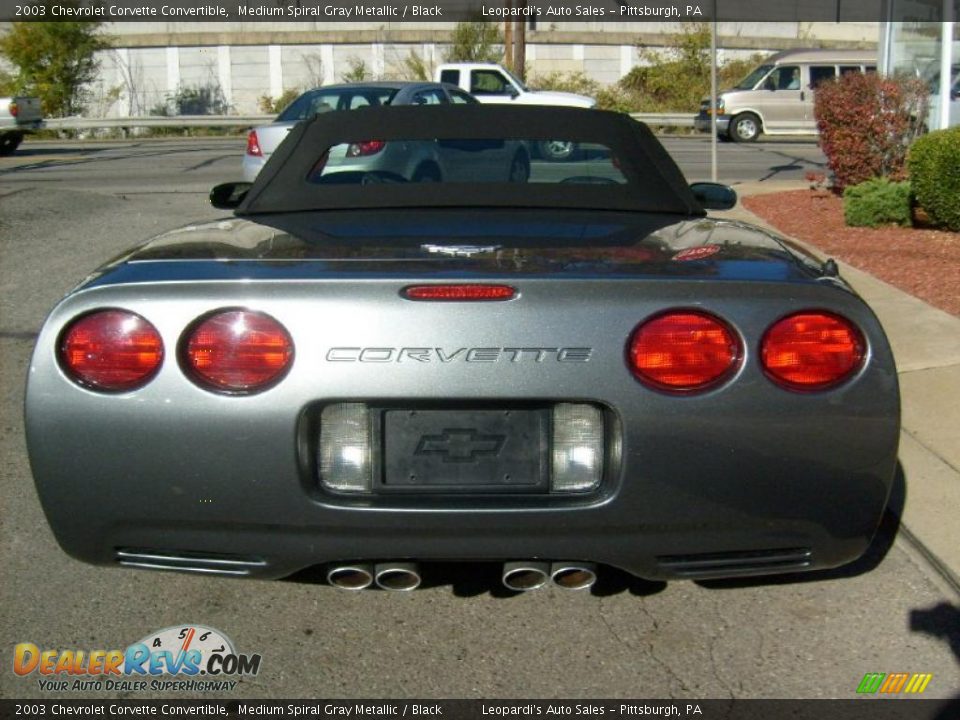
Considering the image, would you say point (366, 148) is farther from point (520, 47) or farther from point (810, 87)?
point (520, 47)

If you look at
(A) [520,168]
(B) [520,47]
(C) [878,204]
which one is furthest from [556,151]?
(B) [520,47]

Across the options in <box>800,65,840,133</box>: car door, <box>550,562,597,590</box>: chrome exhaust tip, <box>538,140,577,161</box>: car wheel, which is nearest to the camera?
<box>550,562,597,590</box>: chrome exhaust tip

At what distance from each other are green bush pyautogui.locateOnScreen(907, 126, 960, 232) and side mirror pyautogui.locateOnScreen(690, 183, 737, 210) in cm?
613

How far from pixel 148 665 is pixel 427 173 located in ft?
6.96

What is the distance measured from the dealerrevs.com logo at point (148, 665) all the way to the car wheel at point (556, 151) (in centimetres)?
235

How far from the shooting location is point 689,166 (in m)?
19.7

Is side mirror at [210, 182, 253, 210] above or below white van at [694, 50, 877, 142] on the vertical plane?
below

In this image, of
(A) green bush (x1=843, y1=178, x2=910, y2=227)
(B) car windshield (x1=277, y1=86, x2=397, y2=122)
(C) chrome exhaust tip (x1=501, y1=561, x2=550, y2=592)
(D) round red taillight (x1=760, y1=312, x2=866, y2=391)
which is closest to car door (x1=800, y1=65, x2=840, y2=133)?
(B) car windshield (x1=277, y1=86, x2=397, y2=122)

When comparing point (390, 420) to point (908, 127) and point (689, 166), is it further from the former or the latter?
point (689, 166)

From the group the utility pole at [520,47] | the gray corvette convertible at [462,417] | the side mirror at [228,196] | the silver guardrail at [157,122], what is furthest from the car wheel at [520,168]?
the silver guardrail at [157,122]

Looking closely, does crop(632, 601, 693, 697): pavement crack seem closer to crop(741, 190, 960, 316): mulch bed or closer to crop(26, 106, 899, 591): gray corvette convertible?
crop(26, 106, 899, 591): gray corvette convertible

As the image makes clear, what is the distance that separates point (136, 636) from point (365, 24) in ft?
142

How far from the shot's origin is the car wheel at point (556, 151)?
4.57 meters

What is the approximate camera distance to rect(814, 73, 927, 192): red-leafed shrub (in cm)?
1185
